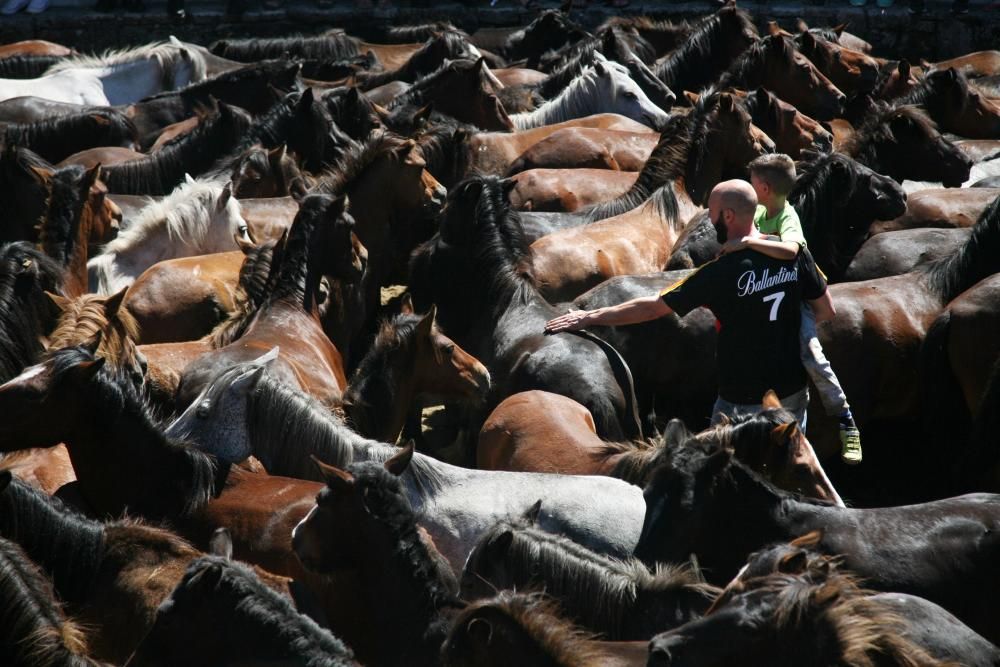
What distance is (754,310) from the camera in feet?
16.6

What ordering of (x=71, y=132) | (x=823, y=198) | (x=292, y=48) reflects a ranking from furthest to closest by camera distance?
(x=292, y=48) < (x=71, y=132) < (x=823, y=198)

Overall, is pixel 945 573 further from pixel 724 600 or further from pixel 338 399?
pixel 338 399

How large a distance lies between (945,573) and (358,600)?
1.90 meters

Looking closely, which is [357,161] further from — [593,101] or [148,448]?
[593,101]

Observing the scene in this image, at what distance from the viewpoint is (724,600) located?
10.8 feet

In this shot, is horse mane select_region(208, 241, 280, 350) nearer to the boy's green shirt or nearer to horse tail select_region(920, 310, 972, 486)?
the boy's green shirt

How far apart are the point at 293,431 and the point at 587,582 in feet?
4.73

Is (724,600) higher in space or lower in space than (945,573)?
higher

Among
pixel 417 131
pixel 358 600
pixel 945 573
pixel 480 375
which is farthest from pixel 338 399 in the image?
pixel 417 131

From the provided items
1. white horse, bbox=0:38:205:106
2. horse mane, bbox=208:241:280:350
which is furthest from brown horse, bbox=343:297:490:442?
white horse, bbox=0:38:205:106

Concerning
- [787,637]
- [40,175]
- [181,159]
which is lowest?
[181,159]

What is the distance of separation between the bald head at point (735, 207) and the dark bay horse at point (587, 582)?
5.37 feet

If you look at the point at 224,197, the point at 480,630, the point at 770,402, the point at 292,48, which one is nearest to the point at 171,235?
the point at 224,197

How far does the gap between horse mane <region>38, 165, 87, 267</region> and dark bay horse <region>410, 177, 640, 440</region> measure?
1872 mm
